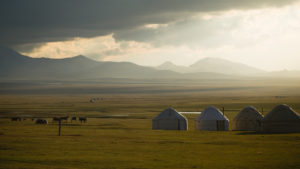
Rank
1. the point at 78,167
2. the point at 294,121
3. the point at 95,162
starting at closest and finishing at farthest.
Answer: the point at 78,167 → the point at 95,162 → the point at 294,121

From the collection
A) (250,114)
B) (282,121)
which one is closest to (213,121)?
(250,114)

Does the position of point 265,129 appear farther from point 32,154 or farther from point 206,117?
point 32,154

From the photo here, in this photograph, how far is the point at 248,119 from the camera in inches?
2322

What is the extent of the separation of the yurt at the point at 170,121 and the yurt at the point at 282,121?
37.1 feet

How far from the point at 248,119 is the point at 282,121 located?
21.2ft

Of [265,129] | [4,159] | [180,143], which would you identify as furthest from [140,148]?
[265,129]

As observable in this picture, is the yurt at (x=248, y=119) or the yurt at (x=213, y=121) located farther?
Answer: the yurt at (x=248, y=119)

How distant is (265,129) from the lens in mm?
53781

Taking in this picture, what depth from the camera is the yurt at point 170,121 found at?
194 ft

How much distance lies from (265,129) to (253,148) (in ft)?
52.9

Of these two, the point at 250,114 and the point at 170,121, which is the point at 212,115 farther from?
the point at 170,121

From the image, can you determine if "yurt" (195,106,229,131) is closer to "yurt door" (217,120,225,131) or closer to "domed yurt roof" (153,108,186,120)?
"yurt door" (217,120,225,131)

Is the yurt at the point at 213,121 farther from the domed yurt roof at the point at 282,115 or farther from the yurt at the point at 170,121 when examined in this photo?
the domed yurt roof at the point at 282,115

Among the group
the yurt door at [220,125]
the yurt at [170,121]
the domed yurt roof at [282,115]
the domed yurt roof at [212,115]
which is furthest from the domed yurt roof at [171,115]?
the domed yurt roof at [282,115]
